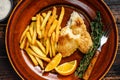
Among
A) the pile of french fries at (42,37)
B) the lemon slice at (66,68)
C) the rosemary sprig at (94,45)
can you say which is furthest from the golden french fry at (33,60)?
the rosemary sprig at (94,45)

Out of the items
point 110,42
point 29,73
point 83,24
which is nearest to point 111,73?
point 110,42

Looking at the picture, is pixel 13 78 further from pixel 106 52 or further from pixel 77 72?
pixel 106 52

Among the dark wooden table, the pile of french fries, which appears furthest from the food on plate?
the dark wooden table

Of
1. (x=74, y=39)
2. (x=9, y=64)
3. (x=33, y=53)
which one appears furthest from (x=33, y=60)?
(x=74, y=39)

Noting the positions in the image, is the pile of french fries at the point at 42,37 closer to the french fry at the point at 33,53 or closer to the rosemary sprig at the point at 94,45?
the french fry at the point at 33,53

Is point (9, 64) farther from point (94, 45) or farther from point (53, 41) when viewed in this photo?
point (94, 45)

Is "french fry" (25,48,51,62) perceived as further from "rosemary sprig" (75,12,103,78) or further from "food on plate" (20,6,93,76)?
"rosemary sprig" (75,12,103,78)
